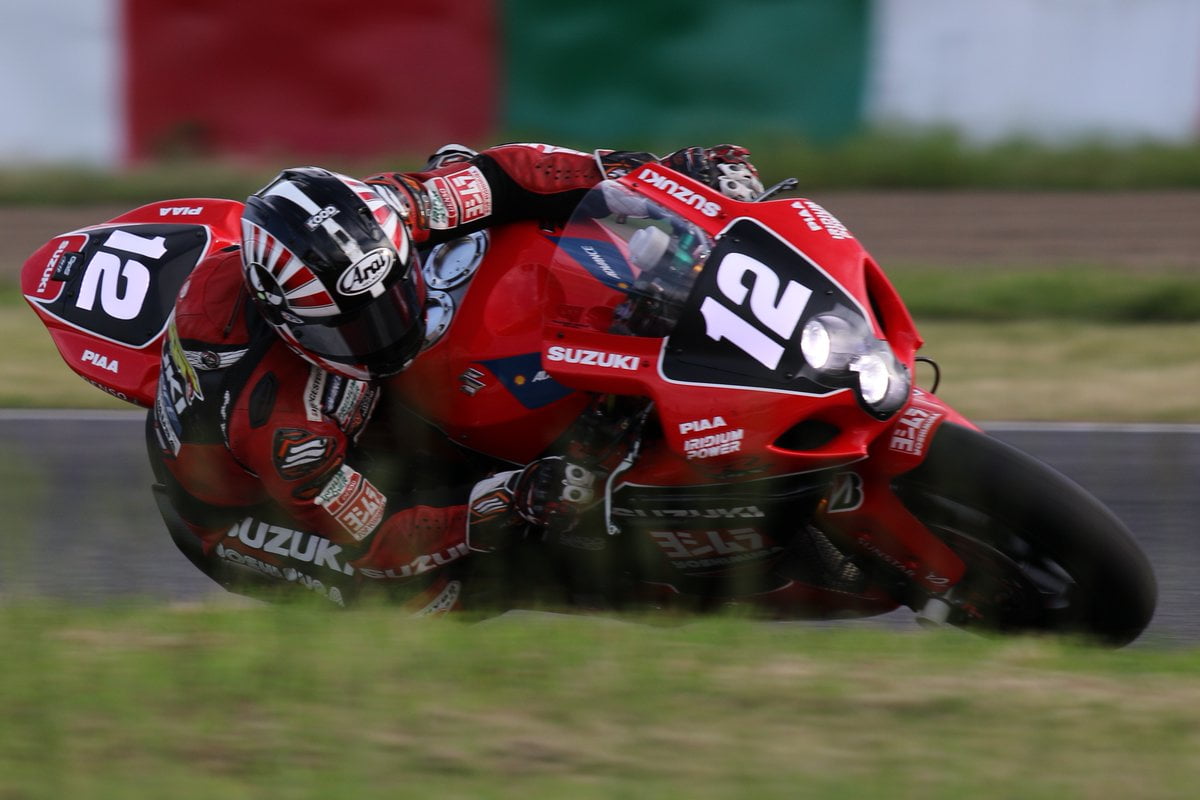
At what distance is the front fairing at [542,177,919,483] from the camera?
9.89ft

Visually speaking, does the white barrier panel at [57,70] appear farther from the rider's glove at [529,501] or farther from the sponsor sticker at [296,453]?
the rider's glove at [529,501]

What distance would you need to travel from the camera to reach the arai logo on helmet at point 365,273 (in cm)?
323

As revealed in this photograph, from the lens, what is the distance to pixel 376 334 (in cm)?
328

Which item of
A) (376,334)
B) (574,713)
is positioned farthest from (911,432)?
(376,334)

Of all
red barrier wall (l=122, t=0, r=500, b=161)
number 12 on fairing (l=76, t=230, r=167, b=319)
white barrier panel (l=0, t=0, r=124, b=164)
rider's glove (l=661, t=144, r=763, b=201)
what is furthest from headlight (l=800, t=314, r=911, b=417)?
white barrier panel (l=0, t=0, r=124, b=164)

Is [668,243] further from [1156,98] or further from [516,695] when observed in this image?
[1156,98]

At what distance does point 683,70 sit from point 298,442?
6.94 meters

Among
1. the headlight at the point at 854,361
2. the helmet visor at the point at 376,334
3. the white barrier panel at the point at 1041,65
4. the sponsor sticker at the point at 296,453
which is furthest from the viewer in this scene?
the white barrier panel at the point at 1041,65

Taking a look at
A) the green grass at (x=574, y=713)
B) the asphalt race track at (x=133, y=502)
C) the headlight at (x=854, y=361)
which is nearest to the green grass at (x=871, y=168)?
the asphalt race track at (x=133, y=502)

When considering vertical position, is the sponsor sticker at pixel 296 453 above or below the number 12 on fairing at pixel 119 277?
below

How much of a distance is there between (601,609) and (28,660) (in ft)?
4.26

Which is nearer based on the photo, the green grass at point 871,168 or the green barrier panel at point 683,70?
the green barrier panel at point 683,70

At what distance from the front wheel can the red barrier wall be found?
7373 mm

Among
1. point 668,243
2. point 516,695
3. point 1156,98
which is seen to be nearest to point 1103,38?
point 1156,98
